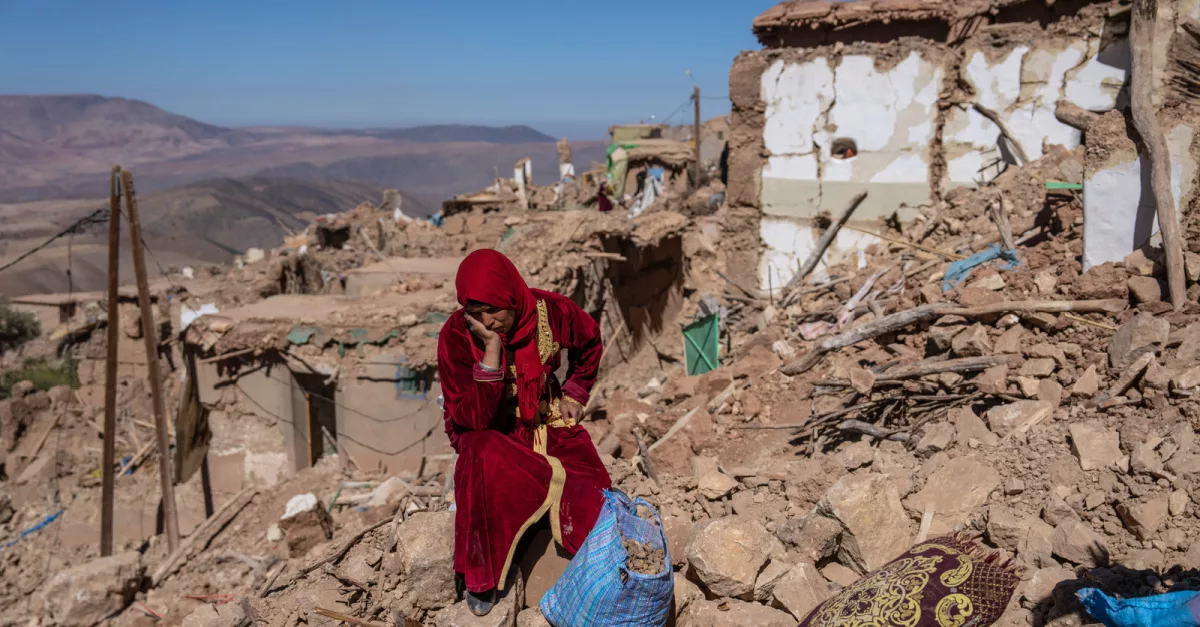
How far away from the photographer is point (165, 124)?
15150cm

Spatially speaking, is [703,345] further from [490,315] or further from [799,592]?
[490,315]

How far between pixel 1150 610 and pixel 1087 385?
194 centimetres

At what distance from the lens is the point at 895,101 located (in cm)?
928

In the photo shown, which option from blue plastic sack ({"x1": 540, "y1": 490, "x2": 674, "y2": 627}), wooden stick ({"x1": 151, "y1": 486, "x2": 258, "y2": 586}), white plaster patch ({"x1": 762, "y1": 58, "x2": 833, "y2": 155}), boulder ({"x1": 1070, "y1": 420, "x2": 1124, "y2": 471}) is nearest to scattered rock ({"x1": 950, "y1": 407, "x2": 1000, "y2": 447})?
boulder ({"x1": 1070, "y1": 420, "x2": 1124, "y2": 471})

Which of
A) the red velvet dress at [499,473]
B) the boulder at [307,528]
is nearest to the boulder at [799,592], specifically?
the red velvet dress at [499,473]

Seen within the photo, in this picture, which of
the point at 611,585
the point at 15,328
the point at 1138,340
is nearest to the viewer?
the point at 611,585

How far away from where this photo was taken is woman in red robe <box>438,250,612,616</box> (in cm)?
294

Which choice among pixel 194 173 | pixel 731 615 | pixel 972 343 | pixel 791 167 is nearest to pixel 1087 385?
pixel 972 343

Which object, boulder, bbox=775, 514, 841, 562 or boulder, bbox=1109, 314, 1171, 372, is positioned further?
boulder, bbox=1109, 314, 1171, 372

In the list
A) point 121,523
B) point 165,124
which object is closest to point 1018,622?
point 121,523

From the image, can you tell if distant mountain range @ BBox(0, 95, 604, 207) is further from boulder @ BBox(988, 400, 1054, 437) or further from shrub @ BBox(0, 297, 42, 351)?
boulder @ BBox(988, 400, 1054, 437)

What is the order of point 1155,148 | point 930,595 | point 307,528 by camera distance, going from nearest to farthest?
point 930,595
point 1155,148
point 307,528

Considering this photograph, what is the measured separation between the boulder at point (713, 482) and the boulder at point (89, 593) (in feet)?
20.2

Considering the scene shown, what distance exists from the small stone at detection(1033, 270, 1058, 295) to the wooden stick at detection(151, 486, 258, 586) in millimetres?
8558
